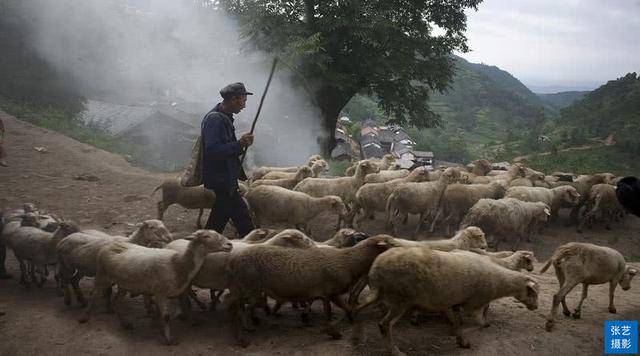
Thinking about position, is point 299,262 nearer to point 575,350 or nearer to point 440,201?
point 575,350

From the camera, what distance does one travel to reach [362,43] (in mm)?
18453

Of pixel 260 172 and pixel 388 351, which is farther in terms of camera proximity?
pixel 260 172

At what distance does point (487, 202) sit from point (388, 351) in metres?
5.55

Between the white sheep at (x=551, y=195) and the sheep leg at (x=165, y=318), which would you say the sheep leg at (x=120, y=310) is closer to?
the sheep leg at (x=165, y=318)

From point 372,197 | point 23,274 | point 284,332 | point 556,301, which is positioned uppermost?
point 372,197

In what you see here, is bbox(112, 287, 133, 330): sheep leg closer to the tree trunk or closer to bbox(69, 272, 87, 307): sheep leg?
bbox(69, 272, 87, 307): sheep leg

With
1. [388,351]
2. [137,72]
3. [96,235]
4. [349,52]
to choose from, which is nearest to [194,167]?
[96,235]

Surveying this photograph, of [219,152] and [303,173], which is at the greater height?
[219,152]

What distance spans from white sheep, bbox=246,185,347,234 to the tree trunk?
11188 mm

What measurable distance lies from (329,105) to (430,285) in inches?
647

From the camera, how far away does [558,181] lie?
1292cm

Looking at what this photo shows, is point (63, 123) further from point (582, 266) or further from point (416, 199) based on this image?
point (582, 266)

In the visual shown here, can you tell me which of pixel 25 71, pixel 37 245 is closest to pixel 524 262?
pixel 37 245

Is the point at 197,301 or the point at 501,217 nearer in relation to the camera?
the point at 197,301
